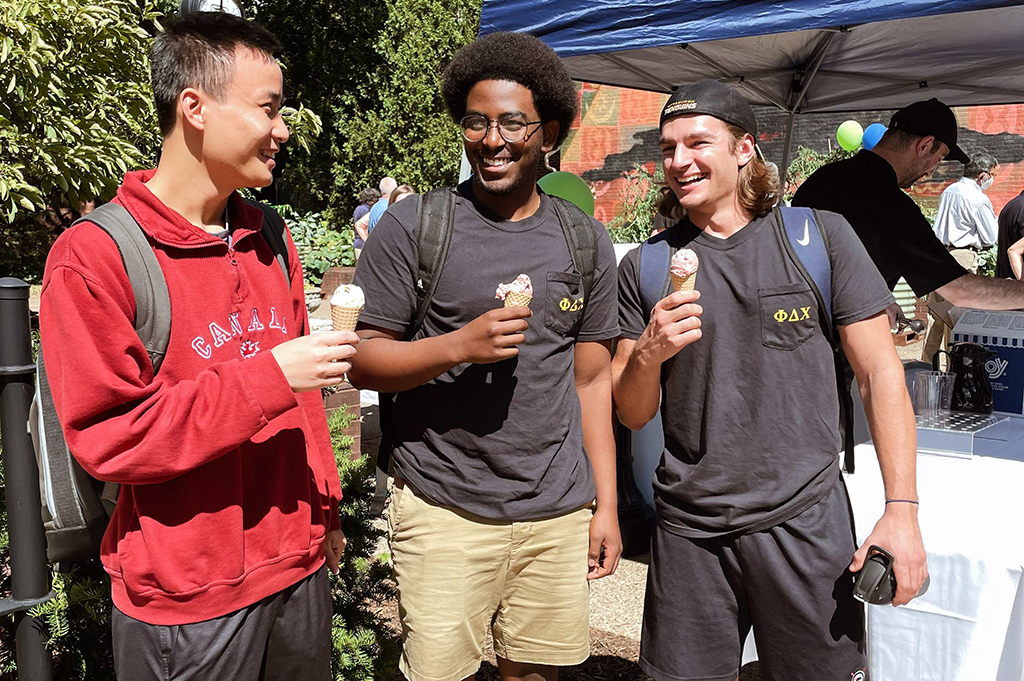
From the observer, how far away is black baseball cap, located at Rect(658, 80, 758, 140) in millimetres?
2453

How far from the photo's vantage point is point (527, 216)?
248 centimetres

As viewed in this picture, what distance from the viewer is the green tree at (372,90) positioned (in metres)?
20.9

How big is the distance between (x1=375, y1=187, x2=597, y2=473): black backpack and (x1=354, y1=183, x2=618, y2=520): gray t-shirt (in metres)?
0.02

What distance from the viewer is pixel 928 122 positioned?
4039 millimetres

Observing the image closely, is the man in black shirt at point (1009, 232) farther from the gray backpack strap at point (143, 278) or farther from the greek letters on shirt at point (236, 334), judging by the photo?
the gray backpack strap at point (143, 278)

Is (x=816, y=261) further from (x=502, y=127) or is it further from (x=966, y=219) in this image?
(x=966, y=219)

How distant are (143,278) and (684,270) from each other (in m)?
1.35

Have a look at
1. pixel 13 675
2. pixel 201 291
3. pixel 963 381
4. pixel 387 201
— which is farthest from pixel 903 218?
pixel 387 201

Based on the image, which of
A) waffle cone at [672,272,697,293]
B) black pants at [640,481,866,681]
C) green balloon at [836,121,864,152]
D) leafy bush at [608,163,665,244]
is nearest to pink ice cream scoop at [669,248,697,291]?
waffle cone at [672,272,697,293]

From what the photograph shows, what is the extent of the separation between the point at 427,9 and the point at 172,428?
69.7 ft

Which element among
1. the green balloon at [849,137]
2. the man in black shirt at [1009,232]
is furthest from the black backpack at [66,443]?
the green balloon at [849,137]

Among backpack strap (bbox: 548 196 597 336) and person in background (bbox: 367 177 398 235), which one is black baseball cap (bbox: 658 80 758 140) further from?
person in background (bbox: 367 177 398 235)

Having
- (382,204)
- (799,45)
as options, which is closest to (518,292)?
(799,45)

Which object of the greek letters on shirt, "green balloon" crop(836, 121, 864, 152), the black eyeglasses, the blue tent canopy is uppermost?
"green balloon" crop(836, 121, 864, 152)
